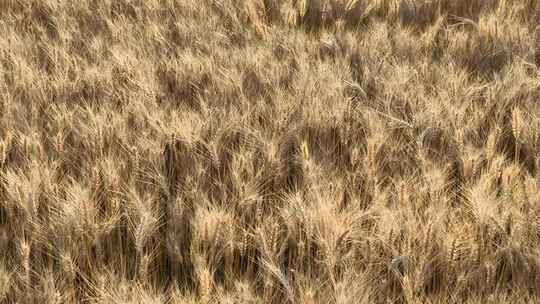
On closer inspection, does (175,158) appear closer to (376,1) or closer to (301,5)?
(301,5)

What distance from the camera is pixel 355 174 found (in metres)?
1.60

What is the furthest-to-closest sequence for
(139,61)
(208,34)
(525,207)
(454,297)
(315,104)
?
(208,34), (139,61), (315,104), (525,207), (454,297)

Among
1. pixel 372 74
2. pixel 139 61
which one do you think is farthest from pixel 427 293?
A: pixel 139 61

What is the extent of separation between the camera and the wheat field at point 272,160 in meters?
1.31

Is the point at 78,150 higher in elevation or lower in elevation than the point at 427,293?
higher

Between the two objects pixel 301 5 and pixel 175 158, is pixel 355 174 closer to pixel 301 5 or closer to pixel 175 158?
pixel 175 158

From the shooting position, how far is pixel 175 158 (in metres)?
1.73

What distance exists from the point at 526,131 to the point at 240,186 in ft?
2.75

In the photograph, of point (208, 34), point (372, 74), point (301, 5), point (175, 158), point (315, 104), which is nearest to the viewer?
point (175, 158)

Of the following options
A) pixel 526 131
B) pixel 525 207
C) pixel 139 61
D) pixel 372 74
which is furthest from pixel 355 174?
pixel 139 61

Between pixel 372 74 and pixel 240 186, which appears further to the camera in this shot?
pixel 372 74

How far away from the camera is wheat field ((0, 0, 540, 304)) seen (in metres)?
1.31

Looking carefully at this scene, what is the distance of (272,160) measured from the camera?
1664mm

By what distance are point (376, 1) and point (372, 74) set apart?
2.66ft
